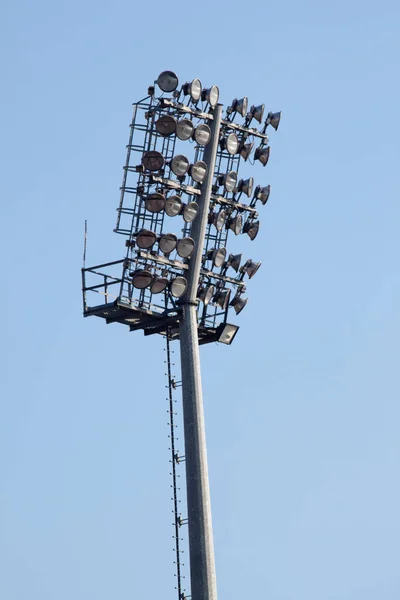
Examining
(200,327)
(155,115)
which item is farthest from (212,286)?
(155,115)

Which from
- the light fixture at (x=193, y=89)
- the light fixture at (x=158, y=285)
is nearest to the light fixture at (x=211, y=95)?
the light fixture at (x=193, y=89)

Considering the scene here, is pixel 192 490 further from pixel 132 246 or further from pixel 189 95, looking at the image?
pixel 189 95

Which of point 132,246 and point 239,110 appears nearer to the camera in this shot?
point 132,246

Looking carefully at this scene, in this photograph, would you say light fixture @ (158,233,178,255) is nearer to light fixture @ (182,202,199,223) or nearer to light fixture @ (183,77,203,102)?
light fixture @ (182,202,199,223)

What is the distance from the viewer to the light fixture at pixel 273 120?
→ 7281 cm

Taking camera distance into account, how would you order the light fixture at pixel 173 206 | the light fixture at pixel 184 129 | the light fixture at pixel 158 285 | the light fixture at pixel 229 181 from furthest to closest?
the light fixture at pixel 229 181
the light fixture at pixel 184 129
the light fixture at pixel 173 206
the light fixture at pixel 158 285

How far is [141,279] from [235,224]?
5969 millimetres

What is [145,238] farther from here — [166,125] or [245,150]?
[245,150]

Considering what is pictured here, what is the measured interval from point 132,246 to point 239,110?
25.7 ft

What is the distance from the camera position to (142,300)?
2613 inches

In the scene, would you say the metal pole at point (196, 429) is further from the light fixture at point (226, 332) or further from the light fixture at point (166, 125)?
the light fixture at point (166, 125)

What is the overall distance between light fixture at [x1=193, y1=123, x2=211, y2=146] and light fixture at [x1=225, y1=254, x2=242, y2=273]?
4021mm

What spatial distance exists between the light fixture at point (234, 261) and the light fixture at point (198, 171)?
10.0 ft

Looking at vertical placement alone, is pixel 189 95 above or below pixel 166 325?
above
